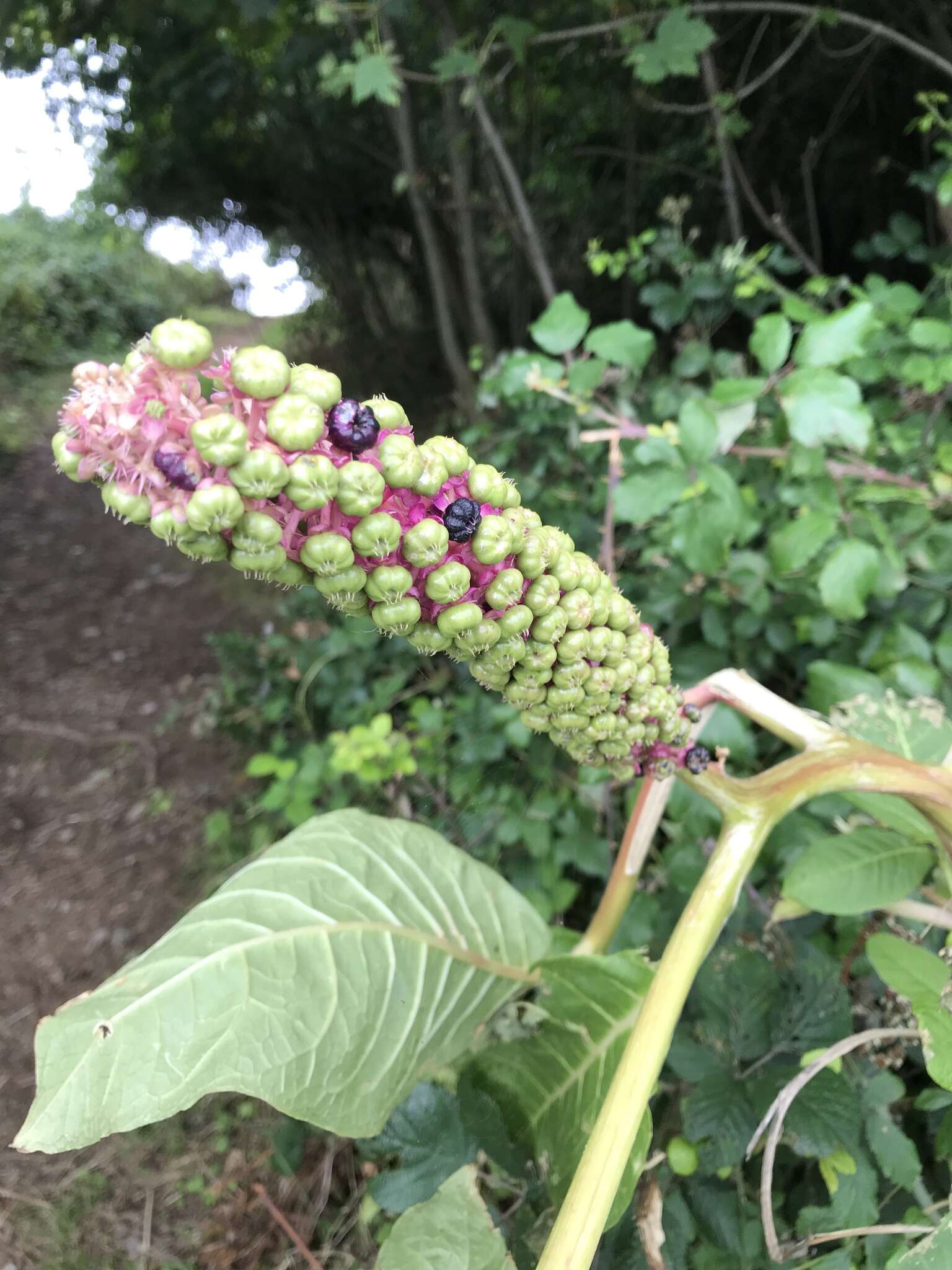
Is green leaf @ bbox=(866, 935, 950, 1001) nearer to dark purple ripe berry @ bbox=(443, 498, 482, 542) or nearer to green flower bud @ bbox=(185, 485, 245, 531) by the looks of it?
dark purple ripe berry @ bbox=(443, 498, 482, 542)

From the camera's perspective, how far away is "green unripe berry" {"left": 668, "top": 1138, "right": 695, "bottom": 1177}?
137 cm

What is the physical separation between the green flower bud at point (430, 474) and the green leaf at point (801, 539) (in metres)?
1.15

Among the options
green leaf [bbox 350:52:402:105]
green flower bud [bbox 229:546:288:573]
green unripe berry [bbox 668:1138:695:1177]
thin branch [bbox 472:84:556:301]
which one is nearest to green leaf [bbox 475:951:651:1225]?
green unripe berry [bbox 668:1138:695:1177]

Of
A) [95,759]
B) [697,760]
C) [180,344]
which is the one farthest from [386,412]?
[95,759]

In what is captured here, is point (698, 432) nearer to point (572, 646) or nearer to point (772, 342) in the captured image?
point (772, 342)

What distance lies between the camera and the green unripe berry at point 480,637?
0.89 m

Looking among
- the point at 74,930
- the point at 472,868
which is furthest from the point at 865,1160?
the point at 74,930

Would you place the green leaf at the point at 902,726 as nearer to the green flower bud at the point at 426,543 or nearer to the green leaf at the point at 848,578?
the green leaf at the point at 848,578

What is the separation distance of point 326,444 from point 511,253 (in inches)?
175

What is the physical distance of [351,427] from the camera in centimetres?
77

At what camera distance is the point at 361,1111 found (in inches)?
48.3

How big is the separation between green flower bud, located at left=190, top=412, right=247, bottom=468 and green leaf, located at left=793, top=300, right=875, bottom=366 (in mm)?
1389

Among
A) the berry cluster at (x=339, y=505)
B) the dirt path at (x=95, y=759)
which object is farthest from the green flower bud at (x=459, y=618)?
the dirt path at (x=95, y=759)

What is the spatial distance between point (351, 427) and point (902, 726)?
124 cm
